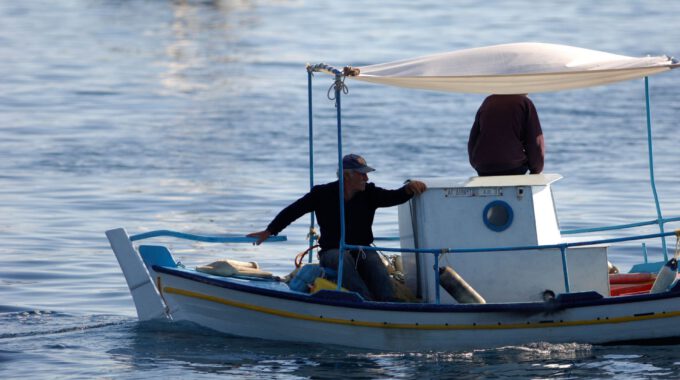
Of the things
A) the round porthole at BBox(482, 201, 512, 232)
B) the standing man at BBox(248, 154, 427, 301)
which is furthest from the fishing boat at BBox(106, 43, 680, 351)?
the standing man at BBox(248, 154, 427, 301)

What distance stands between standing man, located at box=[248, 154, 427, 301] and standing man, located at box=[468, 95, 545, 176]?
862mm

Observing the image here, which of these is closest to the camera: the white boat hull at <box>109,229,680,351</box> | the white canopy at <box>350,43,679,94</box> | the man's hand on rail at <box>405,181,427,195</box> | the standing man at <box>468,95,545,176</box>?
the white boat hull at <box>109,229,680,351</box>

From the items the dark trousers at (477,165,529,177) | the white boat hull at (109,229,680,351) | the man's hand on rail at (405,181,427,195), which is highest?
the dark trousers at (477,165,529,177)

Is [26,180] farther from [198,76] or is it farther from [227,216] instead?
[198,76]

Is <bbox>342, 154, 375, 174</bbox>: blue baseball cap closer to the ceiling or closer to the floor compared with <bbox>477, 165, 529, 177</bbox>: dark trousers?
closer to the ceiling

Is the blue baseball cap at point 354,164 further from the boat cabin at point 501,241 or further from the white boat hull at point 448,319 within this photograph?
the white boat hull at point 448,319

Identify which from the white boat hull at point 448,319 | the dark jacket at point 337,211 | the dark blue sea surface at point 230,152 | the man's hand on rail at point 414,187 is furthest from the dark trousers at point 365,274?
the man's hand on rail at point 414,187

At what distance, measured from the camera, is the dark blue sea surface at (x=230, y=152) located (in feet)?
36.7

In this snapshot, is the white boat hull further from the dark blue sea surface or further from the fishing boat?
the dark blue sea surface

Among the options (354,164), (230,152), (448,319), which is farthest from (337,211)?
(230,152)

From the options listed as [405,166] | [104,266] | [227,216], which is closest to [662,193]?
[405,166]

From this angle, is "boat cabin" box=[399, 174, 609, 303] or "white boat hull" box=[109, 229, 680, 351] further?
"boat cabin" box=[399, 174, 609, 303]

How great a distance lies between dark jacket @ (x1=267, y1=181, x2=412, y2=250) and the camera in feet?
36.6

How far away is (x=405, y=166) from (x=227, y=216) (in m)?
4.74
